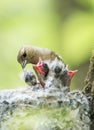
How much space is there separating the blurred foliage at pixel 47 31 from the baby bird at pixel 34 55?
913 mm

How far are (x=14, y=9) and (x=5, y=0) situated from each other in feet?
1.23

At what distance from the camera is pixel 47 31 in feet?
24.1

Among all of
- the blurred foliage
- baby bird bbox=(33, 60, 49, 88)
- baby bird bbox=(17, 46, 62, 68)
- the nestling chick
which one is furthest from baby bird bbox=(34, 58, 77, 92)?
the blurred foliage

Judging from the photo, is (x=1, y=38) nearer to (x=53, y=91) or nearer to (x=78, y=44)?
(x=78, y=44)

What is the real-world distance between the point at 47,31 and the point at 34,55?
3.10 meters

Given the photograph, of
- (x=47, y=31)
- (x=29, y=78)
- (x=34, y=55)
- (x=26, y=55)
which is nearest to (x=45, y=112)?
(x=29, y=78)

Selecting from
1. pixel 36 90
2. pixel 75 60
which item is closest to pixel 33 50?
pixel 36 90

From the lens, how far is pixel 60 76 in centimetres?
329

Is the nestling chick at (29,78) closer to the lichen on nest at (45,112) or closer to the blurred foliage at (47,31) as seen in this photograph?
the lichen on nest at (45,112)

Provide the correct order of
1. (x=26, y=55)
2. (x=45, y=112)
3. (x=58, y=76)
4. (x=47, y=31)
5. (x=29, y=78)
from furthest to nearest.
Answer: (x=47, y=31) < (x=26, y=55) < (x=29, y=78) < (x=58, y=76) < (x=45, y=112)

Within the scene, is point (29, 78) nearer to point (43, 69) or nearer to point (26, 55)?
point (43, 69)

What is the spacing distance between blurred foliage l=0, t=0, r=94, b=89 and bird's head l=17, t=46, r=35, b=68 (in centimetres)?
91

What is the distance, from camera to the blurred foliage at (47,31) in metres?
6.00

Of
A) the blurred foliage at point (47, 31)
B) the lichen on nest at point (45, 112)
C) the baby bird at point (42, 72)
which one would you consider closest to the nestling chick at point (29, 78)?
the baby bird at point (42, 72)
